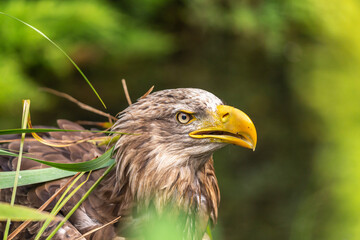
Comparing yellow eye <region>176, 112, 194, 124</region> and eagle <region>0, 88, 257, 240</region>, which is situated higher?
yellow eye <region>176, 112, 194, 124</region>

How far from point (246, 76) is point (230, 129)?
4.59 metres

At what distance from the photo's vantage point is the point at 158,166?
2.22m

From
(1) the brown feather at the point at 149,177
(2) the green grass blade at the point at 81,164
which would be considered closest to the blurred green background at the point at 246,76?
(1) the brown feather at the point at 149,177

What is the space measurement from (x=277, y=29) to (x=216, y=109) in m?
4.43

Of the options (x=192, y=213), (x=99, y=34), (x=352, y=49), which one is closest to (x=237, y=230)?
(x=352, y=49)

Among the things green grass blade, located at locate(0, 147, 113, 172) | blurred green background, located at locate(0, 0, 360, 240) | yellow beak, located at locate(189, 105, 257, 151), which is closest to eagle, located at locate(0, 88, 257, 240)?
yellow beak, located at locate(189, 105, 257, 151)

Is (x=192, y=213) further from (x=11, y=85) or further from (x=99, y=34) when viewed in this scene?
(x=99, y=34)

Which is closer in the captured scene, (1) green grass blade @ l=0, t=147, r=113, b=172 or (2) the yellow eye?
(1) green grass blade @ l=0, t=147, r=113, b=172

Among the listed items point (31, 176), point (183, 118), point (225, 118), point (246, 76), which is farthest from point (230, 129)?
point (246, 76)

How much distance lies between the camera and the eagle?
2193 millimetres

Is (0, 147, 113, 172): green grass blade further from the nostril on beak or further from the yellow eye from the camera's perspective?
the nostril on beak

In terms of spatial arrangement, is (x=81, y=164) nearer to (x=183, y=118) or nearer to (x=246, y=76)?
(x=183, y=118)

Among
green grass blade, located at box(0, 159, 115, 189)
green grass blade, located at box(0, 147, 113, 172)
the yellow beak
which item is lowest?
green grass blade, located at box(0, 159, 115, 189)

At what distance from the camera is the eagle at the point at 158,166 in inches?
86.4
